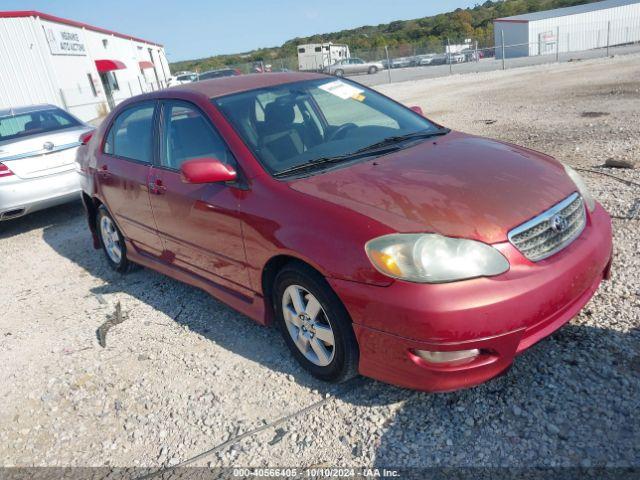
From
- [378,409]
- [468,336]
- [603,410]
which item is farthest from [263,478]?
[603,410]

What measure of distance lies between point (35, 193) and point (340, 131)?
4689 mm

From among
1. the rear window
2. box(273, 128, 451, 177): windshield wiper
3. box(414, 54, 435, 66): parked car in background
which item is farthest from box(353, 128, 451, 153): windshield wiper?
box(414, 54, 435, 66): parked car in background

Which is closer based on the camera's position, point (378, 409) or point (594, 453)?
point (594, 453)

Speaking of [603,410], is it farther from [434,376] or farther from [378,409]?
[378,409]

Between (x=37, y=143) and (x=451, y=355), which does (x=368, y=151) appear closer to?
(x=451, y=355)

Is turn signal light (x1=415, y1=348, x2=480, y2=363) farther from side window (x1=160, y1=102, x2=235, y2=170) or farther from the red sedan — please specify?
side window (x1=160, y1=102, x2=235, y2=170)

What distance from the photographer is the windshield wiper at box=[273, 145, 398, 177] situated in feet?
9.96

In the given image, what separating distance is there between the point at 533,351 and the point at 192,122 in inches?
104

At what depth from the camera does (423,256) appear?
2307 millimetres

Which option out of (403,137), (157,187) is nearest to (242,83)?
(157,187)

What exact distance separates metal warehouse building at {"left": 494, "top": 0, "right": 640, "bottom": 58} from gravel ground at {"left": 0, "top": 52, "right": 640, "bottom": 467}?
38.6 meters

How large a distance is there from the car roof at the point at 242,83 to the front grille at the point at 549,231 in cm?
217

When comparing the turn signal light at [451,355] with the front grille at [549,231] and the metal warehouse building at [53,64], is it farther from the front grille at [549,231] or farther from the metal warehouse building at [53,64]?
the metal warehouse building at [53,64]

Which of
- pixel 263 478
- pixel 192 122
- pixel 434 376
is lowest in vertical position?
pixel 263 478
